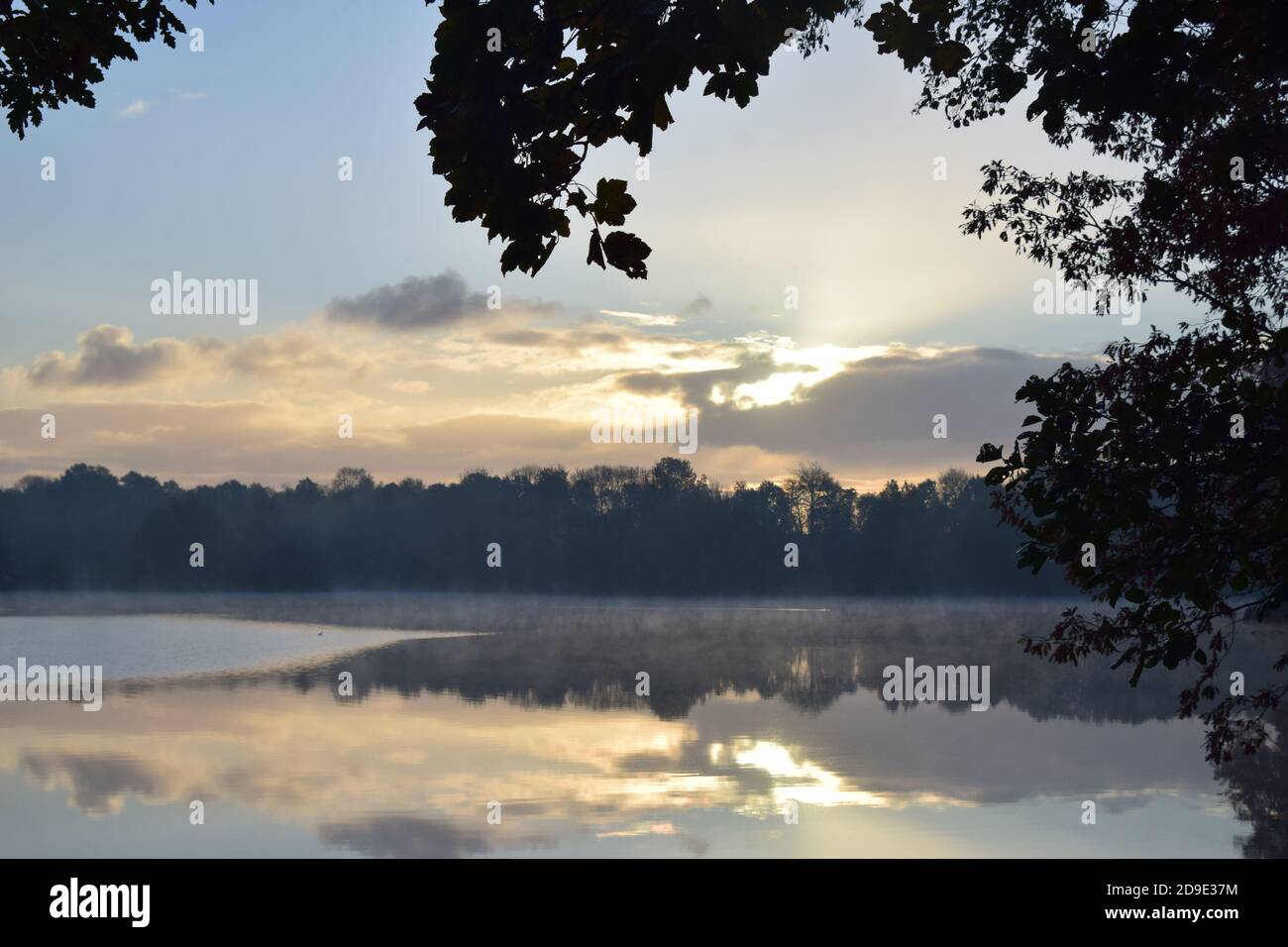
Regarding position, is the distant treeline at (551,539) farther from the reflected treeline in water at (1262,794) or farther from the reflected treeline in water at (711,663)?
the reflected treeline in water at (1262,794)

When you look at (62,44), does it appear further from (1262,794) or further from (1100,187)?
(1262,794)

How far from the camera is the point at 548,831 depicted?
14.4 m

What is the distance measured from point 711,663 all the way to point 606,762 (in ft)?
57.1

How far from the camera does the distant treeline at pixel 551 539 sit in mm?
107312

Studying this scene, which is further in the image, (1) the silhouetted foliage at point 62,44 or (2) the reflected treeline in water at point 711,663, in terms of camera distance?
(2) the reflected treeline in water at point 711,663

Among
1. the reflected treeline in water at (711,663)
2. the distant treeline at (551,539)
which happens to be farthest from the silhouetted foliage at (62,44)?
the distant treeline at (551,539)

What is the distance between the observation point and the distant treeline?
107312mm

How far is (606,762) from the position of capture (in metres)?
19.4

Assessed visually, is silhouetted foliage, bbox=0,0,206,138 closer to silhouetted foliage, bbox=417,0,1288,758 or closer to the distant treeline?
silhouetted foliage, bbox=417,0,1288,758

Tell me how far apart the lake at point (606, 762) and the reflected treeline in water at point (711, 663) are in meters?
0.21

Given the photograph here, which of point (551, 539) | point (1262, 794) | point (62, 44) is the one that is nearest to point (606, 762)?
point (1262, 794)

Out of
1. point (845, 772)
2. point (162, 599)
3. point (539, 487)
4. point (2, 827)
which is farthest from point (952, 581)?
point (2, 827)

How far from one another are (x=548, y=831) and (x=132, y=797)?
5.93 metres
